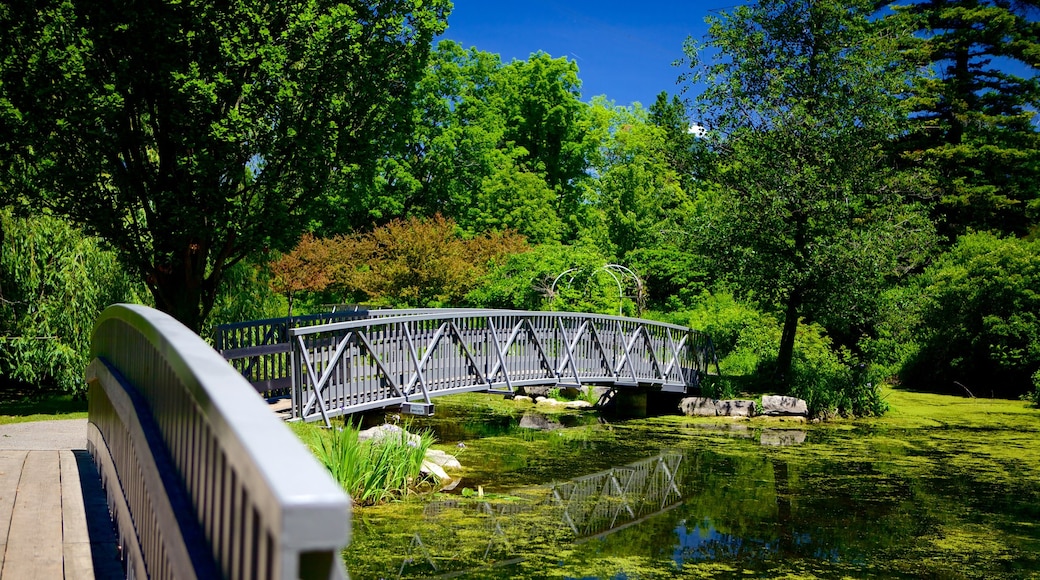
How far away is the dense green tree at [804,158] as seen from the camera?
18453mm

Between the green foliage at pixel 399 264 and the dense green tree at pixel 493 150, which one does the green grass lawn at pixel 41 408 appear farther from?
the dense green tree at pixel 493 150

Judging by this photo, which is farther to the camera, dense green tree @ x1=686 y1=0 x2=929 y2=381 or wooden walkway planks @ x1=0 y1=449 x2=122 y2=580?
dense green tree @ x1=686 y1=0 x2=929 y2=381

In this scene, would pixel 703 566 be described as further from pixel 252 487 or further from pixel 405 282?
pixel 405 282

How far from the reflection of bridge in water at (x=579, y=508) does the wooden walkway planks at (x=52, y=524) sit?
2.56 metres

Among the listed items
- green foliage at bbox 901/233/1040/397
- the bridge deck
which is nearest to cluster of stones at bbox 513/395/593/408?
green foliage at bbox 901/233/1040/397

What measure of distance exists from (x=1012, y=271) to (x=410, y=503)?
62.5 ft

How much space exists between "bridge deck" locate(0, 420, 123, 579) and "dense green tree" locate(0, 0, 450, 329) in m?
6.31

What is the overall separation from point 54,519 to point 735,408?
15.1 meters

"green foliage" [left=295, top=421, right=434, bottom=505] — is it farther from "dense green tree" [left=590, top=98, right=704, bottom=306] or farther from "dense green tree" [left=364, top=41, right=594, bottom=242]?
"dense green tree" [left=364, top=41, right=594, bottom=242]

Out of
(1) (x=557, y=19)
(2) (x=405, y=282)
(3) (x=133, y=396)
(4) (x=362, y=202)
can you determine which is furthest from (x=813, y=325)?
(1) (x=557, y=19)

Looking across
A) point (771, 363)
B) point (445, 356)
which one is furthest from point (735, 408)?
point (445, 356)

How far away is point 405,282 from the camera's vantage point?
23234 mm

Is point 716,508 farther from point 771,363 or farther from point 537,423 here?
point 771,363

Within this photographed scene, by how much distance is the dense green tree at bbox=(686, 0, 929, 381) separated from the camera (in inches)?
727
